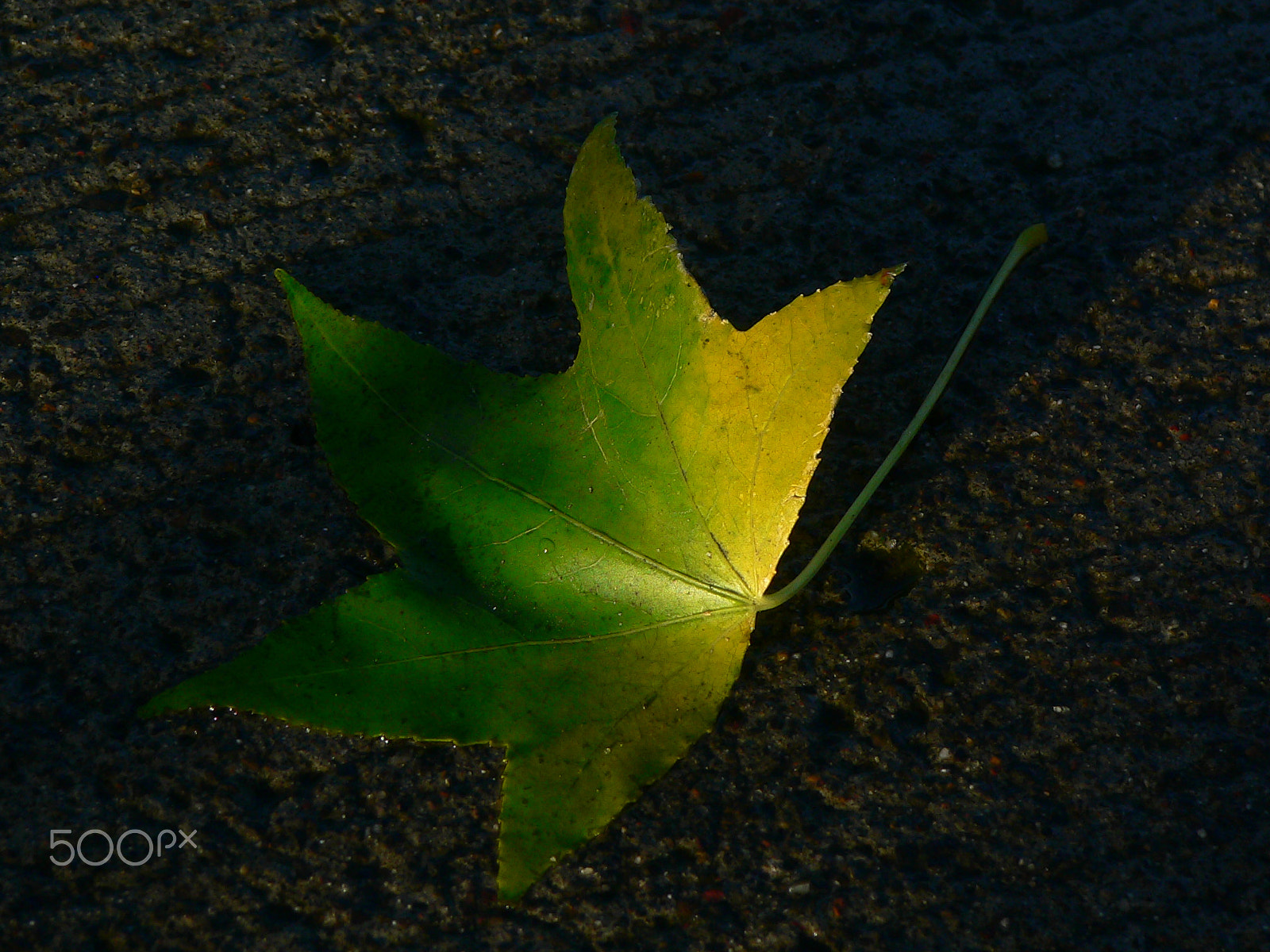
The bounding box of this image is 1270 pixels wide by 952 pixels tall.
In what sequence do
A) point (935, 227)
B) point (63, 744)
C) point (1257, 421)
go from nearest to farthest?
point (63, 744) → point (1257, 421) → point (935, 227)

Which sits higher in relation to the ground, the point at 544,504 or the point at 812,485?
the point at 544,504

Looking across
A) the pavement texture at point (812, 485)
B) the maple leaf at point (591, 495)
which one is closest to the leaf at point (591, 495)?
the maple leaf at point (591, 495)

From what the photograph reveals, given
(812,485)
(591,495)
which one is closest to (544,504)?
(591,495)

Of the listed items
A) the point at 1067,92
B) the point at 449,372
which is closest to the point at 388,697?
the point at 449,372

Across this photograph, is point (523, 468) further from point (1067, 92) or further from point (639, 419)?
point (1067, 92)

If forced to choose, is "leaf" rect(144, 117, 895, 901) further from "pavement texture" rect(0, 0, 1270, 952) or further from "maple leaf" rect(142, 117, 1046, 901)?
"pavement texture" rect(0, 0, 1270, 952)

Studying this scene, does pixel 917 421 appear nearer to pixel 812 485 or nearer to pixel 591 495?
pixel 812 485

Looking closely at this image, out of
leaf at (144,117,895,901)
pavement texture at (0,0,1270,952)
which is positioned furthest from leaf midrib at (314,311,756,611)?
pavement texture at (0,0,1270,952)
